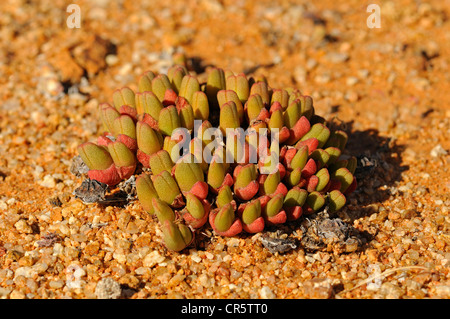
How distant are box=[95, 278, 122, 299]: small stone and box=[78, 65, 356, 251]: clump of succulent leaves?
511 mm

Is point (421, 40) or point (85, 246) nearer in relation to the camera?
point (85, 246)

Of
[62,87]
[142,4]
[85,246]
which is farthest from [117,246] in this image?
[142,4]

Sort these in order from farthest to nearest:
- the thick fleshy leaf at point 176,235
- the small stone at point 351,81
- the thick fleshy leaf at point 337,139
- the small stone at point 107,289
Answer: the small stone at point 351,81
the thick fleshy leaf at point 337,139
the thick fleshy leaf at point 176,235
the small stone at point 107,289

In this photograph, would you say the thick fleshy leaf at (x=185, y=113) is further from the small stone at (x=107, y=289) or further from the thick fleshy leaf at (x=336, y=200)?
the small stone at (x=107, y=289)

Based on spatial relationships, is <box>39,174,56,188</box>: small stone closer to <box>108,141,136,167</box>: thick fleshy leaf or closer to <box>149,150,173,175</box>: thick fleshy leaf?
<box>108,141,136,167</box>: thick fleshy leaf

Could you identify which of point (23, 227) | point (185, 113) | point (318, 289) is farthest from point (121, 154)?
point (318, 289)

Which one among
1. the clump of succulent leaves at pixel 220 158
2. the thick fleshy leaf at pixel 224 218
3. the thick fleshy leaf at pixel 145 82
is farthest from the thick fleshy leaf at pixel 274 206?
the thick fleshy leaf at pixel 145 82

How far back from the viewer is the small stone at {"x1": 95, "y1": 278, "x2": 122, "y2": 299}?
3754 mm

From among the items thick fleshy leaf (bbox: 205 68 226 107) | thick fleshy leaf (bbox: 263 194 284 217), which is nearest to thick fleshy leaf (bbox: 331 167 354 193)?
thick fleshy leaf (bbox: 263 194 284 217)

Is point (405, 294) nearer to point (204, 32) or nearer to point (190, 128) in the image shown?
point (190, 128)

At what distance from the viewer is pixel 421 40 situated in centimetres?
751

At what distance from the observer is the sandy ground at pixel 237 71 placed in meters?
4.00
